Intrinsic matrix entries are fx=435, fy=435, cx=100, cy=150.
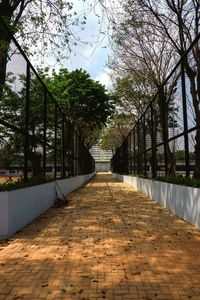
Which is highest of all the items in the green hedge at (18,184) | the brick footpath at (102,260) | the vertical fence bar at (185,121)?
the vertical fence bar at (185,121)

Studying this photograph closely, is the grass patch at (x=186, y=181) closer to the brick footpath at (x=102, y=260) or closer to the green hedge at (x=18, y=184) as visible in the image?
the brick footpath at (x=102, y=260)

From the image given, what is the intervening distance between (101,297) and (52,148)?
10.7 metres

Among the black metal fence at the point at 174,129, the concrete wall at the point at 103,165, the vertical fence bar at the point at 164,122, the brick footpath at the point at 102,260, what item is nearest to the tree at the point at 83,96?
the black metal fence at the point at 174,129

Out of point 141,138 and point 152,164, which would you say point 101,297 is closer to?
point 152,164

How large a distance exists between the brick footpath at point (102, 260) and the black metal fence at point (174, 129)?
1746 millimetres

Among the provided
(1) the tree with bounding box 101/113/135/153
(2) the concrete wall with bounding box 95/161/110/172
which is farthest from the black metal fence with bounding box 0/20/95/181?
(2) the concrete wall with bounding box 95/161/110/172

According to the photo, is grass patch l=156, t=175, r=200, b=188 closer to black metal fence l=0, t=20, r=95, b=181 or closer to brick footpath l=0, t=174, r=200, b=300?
brick footpath l=0, t=174, r=200, b=300

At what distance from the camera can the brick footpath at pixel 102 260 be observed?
4598 millimetres

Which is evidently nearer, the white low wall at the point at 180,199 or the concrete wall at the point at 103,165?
the white low wall at the point at 180,199

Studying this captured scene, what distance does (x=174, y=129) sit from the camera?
476 inches

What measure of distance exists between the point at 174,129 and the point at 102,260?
22.2ft

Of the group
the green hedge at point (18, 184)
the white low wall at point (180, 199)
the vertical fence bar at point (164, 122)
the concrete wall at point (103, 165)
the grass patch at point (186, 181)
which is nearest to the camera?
the green hedge at point (18, 184)

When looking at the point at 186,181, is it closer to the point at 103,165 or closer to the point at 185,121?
the point at 185,121

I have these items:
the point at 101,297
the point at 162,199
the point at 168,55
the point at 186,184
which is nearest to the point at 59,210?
the point at 162,199
